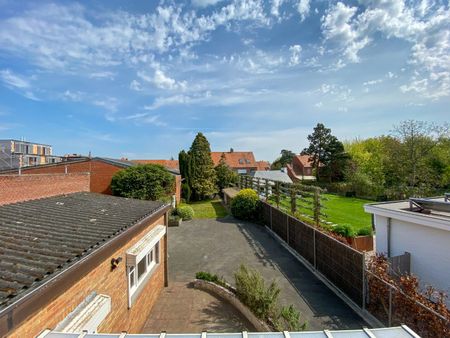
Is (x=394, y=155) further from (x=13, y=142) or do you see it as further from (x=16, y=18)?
(x=13, y=142)

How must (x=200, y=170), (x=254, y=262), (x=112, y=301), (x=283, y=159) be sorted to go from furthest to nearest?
1. (x=283, y=159)
2. (x=200, y=170)
3. (x=254, y=262)
4. (x=112, y=301)

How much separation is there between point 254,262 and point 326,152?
38.1 metres

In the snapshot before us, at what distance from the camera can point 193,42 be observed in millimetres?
11578

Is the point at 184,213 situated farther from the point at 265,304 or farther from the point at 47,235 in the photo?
the point at 47,235

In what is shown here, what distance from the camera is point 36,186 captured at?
29.2ft

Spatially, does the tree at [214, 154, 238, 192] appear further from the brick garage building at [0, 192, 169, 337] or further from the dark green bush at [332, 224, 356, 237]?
the brick garage building at [0, 192, 169, 337]

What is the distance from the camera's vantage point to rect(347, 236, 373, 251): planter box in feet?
41.9

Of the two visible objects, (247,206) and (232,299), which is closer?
(232,299)

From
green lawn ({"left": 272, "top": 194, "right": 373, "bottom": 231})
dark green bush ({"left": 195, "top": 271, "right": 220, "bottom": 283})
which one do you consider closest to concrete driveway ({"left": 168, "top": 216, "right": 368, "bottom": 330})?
dark green bush ({"left": 195, "top": 271, "right": 220, "bottom": 283})

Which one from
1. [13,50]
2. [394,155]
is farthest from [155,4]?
[394,155]

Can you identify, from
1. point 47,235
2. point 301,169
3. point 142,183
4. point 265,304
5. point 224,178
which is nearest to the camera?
point 47,235

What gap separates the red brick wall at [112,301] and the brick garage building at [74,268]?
0.04 ft

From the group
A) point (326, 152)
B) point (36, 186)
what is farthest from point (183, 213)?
point (326, 152)

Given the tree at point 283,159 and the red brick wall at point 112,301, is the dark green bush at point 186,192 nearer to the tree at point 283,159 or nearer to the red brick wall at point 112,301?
the red brick wall at point 112,301
